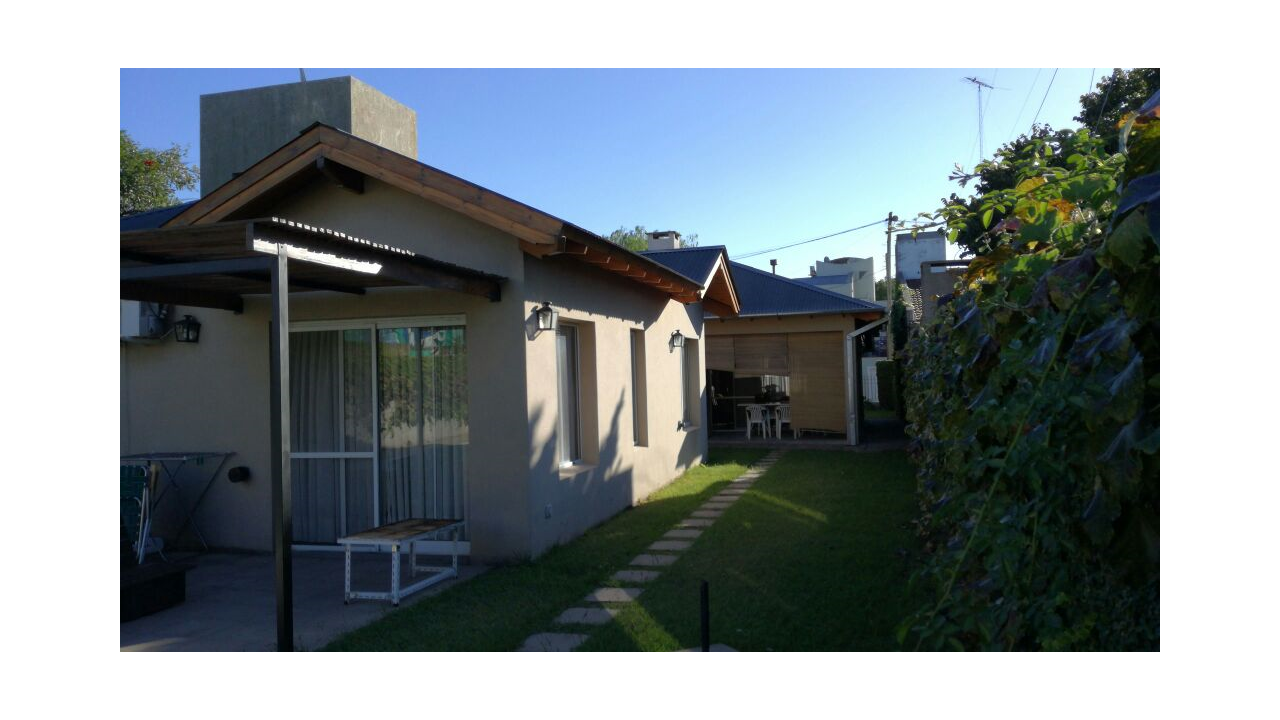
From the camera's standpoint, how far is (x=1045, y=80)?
28.9 feet

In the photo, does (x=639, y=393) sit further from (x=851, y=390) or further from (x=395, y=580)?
(x=851, y=390)

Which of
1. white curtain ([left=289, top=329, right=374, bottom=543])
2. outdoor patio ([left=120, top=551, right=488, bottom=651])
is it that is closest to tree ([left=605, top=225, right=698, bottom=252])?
white curtain ([left=289, top=329, right=374, bottom=543])

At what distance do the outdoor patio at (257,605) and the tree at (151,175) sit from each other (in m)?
23.7

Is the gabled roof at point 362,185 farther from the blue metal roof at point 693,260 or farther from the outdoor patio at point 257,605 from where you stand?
the blue metal roof at point 693,260

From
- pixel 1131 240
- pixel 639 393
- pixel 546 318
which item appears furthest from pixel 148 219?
pixel 1131 240

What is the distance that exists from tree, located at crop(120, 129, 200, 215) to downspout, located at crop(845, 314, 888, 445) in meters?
23.0

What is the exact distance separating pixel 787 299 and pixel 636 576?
11804mm

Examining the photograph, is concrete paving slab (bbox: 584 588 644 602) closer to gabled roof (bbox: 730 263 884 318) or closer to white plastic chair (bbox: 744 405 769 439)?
gabled roof (bbox: 730 263 884 318)

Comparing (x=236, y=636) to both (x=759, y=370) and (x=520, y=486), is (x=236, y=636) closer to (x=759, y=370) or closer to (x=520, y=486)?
(x=520, y=486)

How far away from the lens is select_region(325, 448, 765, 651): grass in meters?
5.56

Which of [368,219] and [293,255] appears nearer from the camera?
[293,255]

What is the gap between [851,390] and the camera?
56.5ft
